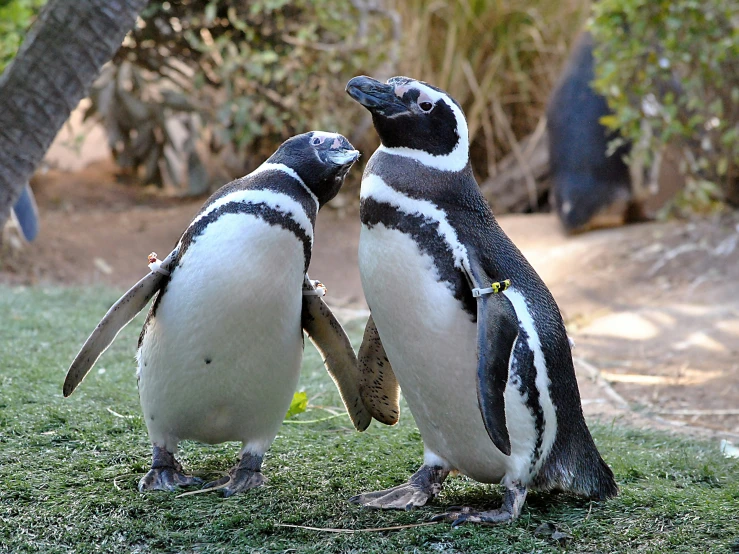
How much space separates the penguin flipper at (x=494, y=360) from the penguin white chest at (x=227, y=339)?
1.61 ft

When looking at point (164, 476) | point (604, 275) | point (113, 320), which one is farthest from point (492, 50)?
point (164, 476)

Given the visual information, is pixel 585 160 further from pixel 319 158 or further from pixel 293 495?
pixel 293 495

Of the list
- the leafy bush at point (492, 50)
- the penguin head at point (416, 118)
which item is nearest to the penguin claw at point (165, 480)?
the penguin head at point (416, 118)

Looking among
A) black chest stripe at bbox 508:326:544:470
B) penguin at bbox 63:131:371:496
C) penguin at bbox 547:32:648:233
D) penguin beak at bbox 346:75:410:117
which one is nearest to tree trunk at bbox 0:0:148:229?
penguin at bbox 63:131:371:496

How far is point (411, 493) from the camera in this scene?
6.70ft

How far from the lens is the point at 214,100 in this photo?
732cm

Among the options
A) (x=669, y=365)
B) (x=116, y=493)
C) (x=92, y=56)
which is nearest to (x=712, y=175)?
(x=669, y=365)

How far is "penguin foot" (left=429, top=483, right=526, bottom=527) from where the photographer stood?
6.17 feet

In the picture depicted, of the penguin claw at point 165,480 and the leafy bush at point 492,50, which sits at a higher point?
the leafy bush at point 492,50

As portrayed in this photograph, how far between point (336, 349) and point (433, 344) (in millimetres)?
476

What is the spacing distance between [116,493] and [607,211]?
5.28 meters

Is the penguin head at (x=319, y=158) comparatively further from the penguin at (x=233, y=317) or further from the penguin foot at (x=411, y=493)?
the penguin foot at (x=411, y=493)

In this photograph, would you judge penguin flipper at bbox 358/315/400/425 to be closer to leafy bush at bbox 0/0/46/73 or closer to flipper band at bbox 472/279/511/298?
flipper band at bbox 472/279/511/298

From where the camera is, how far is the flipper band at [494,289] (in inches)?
71.2
